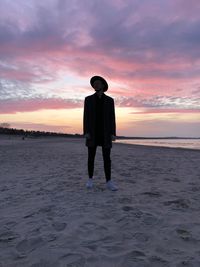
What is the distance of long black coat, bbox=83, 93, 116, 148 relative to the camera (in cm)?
691

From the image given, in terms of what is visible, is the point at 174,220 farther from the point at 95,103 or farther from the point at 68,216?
the point at 95,103

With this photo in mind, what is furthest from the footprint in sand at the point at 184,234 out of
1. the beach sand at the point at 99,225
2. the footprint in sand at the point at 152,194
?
the footprint in sand at the point at 152,194

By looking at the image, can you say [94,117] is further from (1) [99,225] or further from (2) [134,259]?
(2) [134,259]

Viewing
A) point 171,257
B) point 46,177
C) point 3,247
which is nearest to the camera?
point 171,257

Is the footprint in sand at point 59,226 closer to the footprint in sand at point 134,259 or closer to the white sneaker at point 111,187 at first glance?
the footprint in sand at point 134,259

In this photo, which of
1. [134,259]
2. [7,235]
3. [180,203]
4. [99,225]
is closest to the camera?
[134,259]

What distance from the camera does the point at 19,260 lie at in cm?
332

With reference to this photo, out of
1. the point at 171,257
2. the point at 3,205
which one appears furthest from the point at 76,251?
the point at 3,205

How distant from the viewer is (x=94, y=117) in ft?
22.8

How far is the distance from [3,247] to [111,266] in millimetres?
1365

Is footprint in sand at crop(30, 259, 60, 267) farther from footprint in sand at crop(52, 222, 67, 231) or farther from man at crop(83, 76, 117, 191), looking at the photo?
man at crop(83, 76, 117, 191)

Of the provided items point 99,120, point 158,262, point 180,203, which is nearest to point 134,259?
point 158,262

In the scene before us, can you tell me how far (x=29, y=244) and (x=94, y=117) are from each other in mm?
3710

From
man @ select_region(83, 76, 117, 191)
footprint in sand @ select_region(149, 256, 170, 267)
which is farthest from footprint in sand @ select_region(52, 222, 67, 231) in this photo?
man @ select_region(83, 76, 117, 191)
